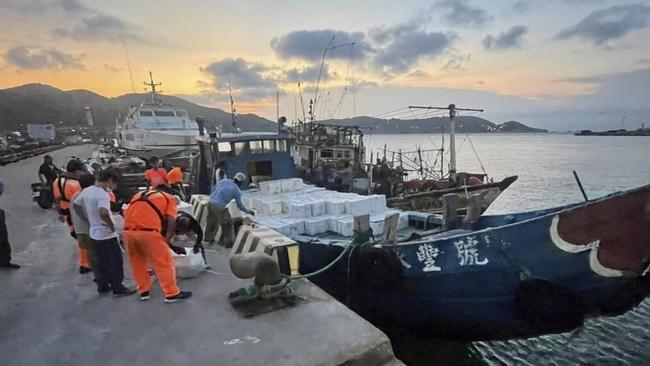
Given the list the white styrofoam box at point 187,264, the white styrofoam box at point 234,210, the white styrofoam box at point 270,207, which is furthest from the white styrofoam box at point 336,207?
the white styrofoam box at point 187,264

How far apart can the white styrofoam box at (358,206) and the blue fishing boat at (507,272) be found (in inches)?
61.9

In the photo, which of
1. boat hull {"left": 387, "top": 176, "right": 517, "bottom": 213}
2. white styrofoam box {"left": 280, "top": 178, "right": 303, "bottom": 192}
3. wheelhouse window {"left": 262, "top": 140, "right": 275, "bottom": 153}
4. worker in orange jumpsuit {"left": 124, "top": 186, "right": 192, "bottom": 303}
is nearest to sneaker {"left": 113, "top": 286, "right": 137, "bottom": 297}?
worker in orange jumpsuit {"left": 124, "top": 186, "right": 192, "bottom": 303}

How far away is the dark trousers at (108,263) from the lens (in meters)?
4.74

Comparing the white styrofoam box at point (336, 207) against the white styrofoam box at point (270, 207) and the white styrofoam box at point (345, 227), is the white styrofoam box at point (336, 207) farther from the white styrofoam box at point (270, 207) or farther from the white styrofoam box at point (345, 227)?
the white styrofoam box at point (270, 207)

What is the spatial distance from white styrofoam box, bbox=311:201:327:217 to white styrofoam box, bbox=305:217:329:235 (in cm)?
29

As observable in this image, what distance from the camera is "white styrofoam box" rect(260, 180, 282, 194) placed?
10.4 meters

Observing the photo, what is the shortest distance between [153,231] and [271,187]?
611cm

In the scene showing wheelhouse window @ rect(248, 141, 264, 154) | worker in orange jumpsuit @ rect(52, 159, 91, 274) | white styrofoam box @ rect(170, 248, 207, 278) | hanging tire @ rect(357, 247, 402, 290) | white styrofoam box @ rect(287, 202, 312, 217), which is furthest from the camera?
wheelhouse window @ rect(248, 141, 264, 154)

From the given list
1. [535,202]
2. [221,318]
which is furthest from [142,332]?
[535,202]

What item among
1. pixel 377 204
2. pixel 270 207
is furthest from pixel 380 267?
pixel 270 207

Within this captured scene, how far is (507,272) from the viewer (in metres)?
5.56

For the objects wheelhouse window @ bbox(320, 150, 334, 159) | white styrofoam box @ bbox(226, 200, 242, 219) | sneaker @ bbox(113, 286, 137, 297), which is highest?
wheelhouse window @ bbox(320, 150, 334, 159)

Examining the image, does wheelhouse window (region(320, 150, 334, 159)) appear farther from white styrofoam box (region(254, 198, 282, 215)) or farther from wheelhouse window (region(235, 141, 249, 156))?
white styrofoam box (region(254, 198, 282, 215))

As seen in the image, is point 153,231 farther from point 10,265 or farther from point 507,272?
point 507,272
